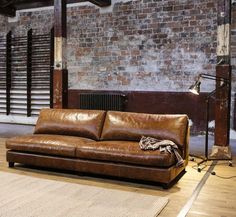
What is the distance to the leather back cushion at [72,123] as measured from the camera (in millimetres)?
4336

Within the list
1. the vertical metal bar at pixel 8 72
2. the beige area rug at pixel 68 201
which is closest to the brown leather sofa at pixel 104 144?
the beige area rug at pixel 68 201

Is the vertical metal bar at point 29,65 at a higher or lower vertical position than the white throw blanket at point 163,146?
higher

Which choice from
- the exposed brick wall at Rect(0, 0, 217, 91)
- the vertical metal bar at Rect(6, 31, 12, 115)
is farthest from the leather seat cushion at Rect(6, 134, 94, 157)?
the vertical metal bar at Rect(6, 31, 12, 115)

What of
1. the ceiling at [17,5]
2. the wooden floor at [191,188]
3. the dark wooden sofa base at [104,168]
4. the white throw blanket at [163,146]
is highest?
the ceiling at [17,5]

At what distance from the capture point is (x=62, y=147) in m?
3.97

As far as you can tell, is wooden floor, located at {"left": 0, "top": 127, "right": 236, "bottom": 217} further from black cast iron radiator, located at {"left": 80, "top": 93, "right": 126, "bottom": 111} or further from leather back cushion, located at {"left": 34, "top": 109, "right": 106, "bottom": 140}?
black cast iron radiator, located at {"left": 80, "top": 93, "right": 126, "bottom": 111}

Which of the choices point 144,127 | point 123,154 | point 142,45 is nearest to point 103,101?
point 142,45

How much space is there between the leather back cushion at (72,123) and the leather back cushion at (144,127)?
0.12 metres

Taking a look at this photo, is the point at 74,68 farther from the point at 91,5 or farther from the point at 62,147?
the point at 62,147

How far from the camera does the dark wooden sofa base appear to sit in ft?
11.5

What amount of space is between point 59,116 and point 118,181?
141 cm

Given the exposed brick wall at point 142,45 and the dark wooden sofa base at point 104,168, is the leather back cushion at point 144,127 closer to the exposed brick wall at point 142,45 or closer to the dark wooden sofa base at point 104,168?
the dark wooden sofa base at point 104,168

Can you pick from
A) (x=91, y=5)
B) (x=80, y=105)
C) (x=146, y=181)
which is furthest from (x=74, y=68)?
(x=146, y=181)

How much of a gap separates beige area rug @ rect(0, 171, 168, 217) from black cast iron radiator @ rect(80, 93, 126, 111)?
12.3ft
